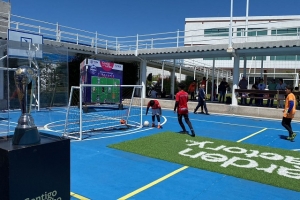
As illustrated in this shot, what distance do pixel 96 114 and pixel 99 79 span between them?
93.9 inches

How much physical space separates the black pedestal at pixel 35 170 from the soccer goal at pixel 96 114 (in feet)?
19.2

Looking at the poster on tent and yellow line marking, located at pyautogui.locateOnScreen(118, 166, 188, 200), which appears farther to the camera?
the poster on tent

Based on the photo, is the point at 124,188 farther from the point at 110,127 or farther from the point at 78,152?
the point at 110,127

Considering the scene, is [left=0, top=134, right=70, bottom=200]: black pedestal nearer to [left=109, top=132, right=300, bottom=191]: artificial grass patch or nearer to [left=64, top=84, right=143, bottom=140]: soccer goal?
[left=109, top=132, right=300, bottom=191]: artificial grass patch

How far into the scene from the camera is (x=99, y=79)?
16.1 meters

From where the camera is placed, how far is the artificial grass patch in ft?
18.2

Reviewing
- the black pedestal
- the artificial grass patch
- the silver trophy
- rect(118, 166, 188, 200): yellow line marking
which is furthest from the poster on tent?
the black pedestal

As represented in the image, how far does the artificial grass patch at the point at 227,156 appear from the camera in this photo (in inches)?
218

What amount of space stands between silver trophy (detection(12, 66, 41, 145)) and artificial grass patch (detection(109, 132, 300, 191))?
Result: 428 centimetres

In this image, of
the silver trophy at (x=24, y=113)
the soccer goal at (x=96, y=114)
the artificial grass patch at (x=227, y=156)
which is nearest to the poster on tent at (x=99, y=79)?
the soccer goal at (x=96, y=114)

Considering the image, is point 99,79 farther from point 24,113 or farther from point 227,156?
point 24,113

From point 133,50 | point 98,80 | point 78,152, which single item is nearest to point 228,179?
point 78,152

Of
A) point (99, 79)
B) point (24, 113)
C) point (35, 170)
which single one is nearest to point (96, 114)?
point (99, 79)

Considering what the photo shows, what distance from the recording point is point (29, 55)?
341 centimetres
